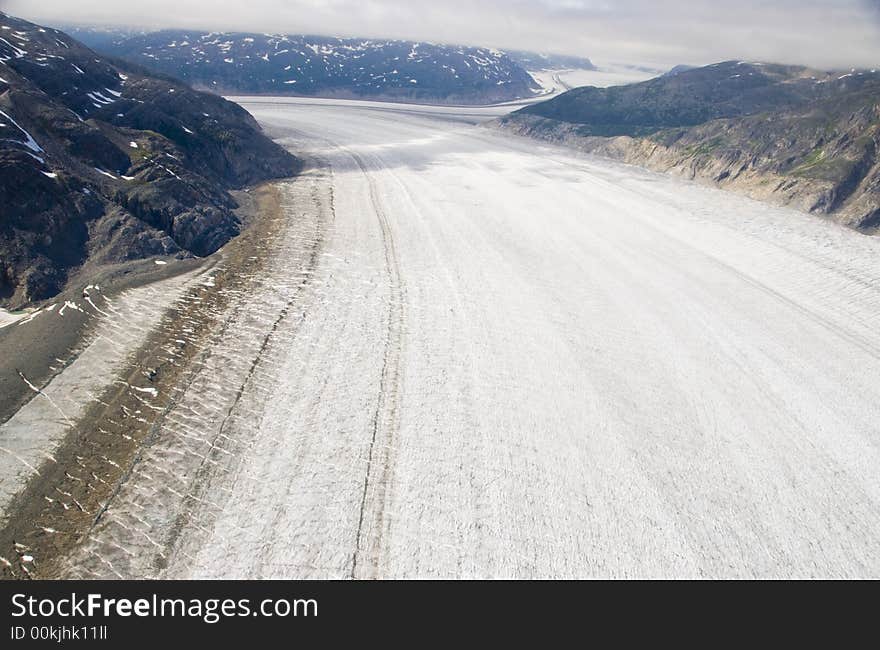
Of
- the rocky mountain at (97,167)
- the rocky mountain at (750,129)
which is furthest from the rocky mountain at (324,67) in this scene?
the rocky mountain at (97,167)

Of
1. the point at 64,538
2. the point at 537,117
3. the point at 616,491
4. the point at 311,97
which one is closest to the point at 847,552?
the point at 616,491

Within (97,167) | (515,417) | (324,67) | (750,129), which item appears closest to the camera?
(515,417)

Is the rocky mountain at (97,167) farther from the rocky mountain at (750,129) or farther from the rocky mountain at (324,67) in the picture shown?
the rocky mountain at (324,67)

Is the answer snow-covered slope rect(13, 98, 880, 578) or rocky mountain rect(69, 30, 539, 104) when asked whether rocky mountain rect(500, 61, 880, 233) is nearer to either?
snow-covered slope rect(13, 98, 880, 578)

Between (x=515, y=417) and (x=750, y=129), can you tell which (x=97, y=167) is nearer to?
(x=515, y=417)

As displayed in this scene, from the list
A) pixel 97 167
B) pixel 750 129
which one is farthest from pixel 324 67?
pixel 97 167
